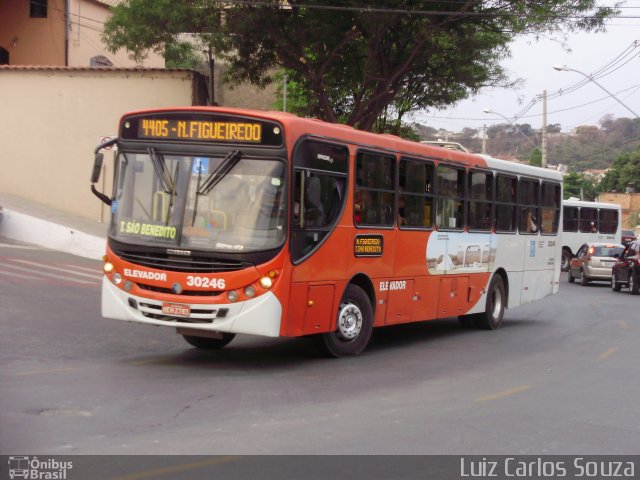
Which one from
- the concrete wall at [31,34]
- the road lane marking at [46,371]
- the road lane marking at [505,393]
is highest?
the concrete wall at [31,34]

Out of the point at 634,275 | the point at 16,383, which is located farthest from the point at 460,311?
the point at 634,275

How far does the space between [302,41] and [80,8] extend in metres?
15.4

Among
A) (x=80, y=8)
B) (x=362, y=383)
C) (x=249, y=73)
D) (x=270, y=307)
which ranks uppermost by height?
(x=80, y=8)

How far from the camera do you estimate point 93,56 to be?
36.7 m

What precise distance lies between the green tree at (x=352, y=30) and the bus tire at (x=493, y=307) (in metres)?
8.23

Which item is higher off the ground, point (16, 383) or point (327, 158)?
point (327, 158)

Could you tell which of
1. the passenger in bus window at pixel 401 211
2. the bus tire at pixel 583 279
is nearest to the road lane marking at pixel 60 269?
the passenger in bus window at pixel 401 211

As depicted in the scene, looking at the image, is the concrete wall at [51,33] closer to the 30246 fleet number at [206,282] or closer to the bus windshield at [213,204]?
the bus windshield at [213,204]

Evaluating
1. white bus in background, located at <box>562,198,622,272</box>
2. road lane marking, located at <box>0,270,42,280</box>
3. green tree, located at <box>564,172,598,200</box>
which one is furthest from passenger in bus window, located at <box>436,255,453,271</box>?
green tree, located at <box>564,172,598,200</box>

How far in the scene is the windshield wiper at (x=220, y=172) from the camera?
10.5 metres

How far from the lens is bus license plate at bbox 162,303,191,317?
34.2ft

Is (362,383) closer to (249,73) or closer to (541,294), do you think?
(541,294)

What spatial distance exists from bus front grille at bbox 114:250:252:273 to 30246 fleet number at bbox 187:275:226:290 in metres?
0.09

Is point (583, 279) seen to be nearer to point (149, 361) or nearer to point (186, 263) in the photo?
point (149, 361)
